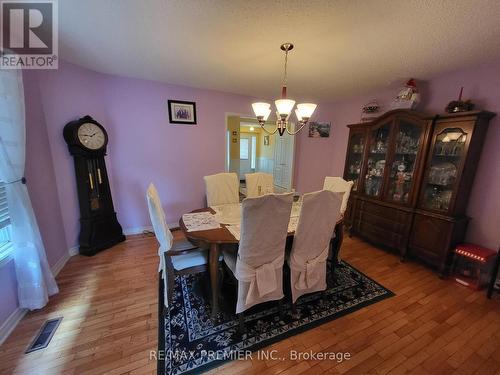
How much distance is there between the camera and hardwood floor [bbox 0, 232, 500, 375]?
131 cm

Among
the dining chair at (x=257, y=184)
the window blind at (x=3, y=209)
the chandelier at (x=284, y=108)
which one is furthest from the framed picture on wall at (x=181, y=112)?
the window blind at (x=3, y=209)

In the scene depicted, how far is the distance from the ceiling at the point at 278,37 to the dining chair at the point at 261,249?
129cm

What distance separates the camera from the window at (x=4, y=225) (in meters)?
1.54

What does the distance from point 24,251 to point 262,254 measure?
1861 mm

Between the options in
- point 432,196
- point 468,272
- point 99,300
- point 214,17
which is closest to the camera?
point 214,17

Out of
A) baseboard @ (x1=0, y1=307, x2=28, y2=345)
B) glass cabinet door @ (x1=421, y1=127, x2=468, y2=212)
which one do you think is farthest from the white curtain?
glass cabinet door @ (x1=421, y1=127, x2=468, y2=212)

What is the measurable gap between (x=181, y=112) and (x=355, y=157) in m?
2.87

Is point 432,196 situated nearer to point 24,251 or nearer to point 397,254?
point 397,254

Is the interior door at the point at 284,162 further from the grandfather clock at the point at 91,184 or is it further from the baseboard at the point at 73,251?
the baseboard at the point at 73,251

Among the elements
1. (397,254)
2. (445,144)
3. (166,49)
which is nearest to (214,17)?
(166,49)

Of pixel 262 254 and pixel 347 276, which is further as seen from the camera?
pixel 347 276

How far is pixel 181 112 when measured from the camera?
3123mm

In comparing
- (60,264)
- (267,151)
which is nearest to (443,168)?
(60,264)

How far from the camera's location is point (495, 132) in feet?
6.81
